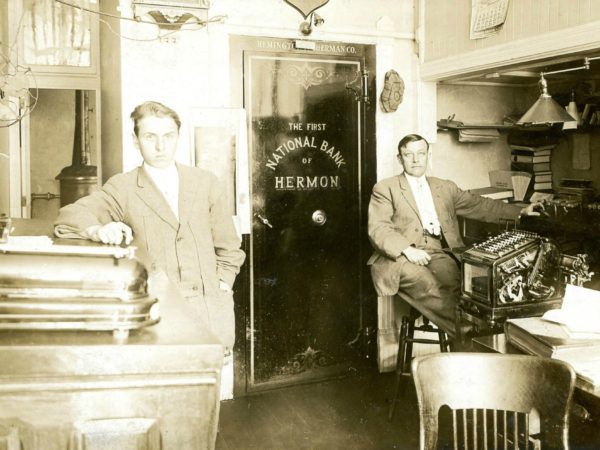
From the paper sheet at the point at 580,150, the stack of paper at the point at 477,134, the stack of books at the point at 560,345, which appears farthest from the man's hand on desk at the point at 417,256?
the paper sheet at the point at 580,150

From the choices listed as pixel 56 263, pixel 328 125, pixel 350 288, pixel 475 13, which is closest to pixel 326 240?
pixel 350 288

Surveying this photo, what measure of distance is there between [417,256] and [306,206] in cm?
103

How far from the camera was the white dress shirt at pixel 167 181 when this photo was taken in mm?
3180

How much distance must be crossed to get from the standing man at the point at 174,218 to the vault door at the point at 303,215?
136 cm

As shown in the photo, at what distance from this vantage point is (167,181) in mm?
3211

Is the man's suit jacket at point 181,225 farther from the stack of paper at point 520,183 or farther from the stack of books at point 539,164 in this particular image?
the stack of books at point 539,164

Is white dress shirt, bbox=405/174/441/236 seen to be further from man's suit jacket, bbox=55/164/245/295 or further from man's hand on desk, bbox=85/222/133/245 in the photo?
man's hand on desk, bbox=85/222/133/245

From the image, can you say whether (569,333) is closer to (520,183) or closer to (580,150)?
(520,183)

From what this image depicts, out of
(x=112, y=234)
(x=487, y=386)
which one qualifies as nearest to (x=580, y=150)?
(x=487, y=386)

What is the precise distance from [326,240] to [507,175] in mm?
2183

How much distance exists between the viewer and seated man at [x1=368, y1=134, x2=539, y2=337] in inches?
158

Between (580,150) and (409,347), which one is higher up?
(580,150)

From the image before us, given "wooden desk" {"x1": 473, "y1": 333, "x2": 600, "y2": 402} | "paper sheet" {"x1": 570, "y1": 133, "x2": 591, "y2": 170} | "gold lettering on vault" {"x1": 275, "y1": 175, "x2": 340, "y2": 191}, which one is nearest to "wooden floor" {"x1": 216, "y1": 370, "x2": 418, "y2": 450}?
"wooden desk" {"x1": 473, "y1": 333, "x2": 600, "y2": 402}

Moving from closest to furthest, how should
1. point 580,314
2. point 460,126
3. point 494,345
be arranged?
point 580,314, point 494,345, point 460,126
